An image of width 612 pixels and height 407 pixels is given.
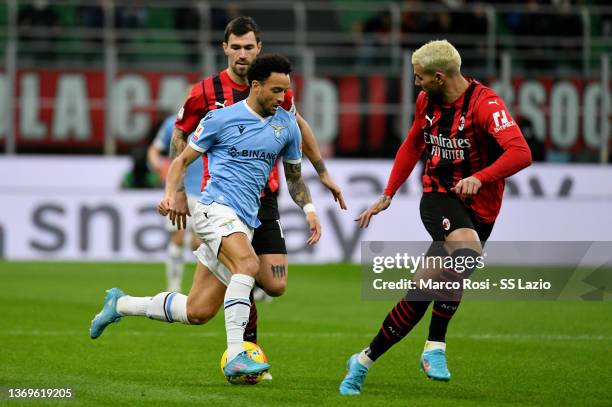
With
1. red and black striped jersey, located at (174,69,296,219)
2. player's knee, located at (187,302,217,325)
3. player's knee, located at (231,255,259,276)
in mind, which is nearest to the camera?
player's knee, located at (231,255,259,276)

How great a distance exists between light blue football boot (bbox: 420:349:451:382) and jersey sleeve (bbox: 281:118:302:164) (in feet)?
5.02

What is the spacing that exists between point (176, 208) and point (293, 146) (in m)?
0.90

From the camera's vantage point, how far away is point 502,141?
7703mm

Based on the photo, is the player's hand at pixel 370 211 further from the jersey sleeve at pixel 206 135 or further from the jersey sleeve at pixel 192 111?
the jersey sleeve at pixel 192 111

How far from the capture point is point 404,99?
20.1 metres

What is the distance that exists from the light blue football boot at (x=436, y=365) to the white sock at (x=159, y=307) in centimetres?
156

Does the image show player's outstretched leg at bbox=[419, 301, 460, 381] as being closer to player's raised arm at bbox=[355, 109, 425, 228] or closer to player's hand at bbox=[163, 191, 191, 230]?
player's raised arm at bbox=[355, 109, 425, 228]

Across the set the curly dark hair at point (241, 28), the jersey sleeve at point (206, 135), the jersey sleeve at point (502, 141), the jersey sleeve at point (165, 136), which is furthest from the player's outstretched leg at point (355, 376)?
the jersey sleeve at point (165, 136)

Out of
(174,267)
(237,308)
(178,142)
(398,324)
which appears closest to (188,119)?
(178,142)

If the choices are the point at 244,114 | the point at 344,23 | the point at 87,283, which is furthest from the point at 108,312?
the point at 344,23

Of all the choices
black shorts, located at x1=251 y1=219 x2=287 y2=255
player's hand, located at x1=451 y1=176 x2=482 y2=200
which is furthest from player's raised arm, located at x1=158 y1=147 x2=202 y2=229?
player's hand, located at x1=451 y1=176 x2=482 y2=200

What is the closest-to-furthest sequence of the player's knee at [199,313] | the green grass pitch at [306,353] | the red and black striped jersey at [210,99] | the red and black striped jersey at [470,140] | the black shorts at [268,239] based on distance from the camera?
the green grass pitch at [306,353], the red and black striped jersey at [470,140], the player's knee at [199,313], the black shorts at [268,239], the red and black striped jersey at [210,99]

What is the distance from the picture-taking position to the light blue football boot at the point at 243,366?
7473mm

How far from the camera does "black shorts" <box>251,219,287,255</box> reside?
26.9ft
